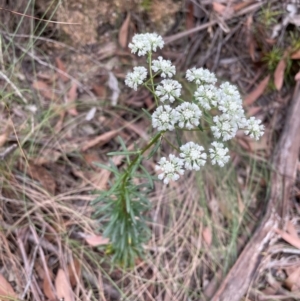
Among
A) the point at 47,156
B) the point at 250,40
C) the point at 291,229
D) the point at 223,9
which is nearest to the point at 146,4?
the point at 223,9

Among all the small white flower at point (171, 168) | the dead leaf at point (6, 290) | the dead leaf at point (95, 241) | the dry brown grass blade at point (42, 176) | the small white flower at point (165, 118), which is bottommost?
the dead leaf at point (6, 290)

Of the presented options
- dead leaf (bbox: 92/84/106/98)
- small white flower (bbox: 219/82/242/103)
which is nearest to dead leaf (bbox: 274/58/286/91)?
dead leaf (bbox: 92/84/106/98)

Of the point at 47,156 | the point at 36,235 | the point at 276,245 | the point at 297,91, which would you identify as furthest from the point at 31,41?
the point at 276,245

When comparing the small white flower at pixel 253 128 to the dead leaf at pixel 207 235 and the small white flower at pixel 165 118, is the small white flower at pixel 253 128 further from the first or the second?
the dead leaf at pixel 207 235

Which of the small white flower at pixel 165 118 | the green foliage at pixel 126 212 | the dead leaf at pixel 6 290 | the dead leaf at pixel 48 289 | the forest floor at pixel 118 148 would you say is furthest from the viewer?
the forest floor at pixel 118 148

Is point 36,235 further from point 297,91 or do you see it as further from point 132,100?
point 297,91

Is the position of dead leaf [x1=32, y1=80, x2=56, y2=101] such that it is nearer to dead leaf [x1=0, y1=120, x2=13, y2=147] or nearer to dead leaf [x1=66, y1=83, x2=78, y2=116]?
dead leaf [x1=66, y1=83, x2=78, y2=116]

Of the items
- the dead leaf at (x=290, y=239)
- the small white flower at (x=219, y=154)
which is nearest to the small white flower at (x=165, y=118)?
the small white flower at (x=219, y=154)
